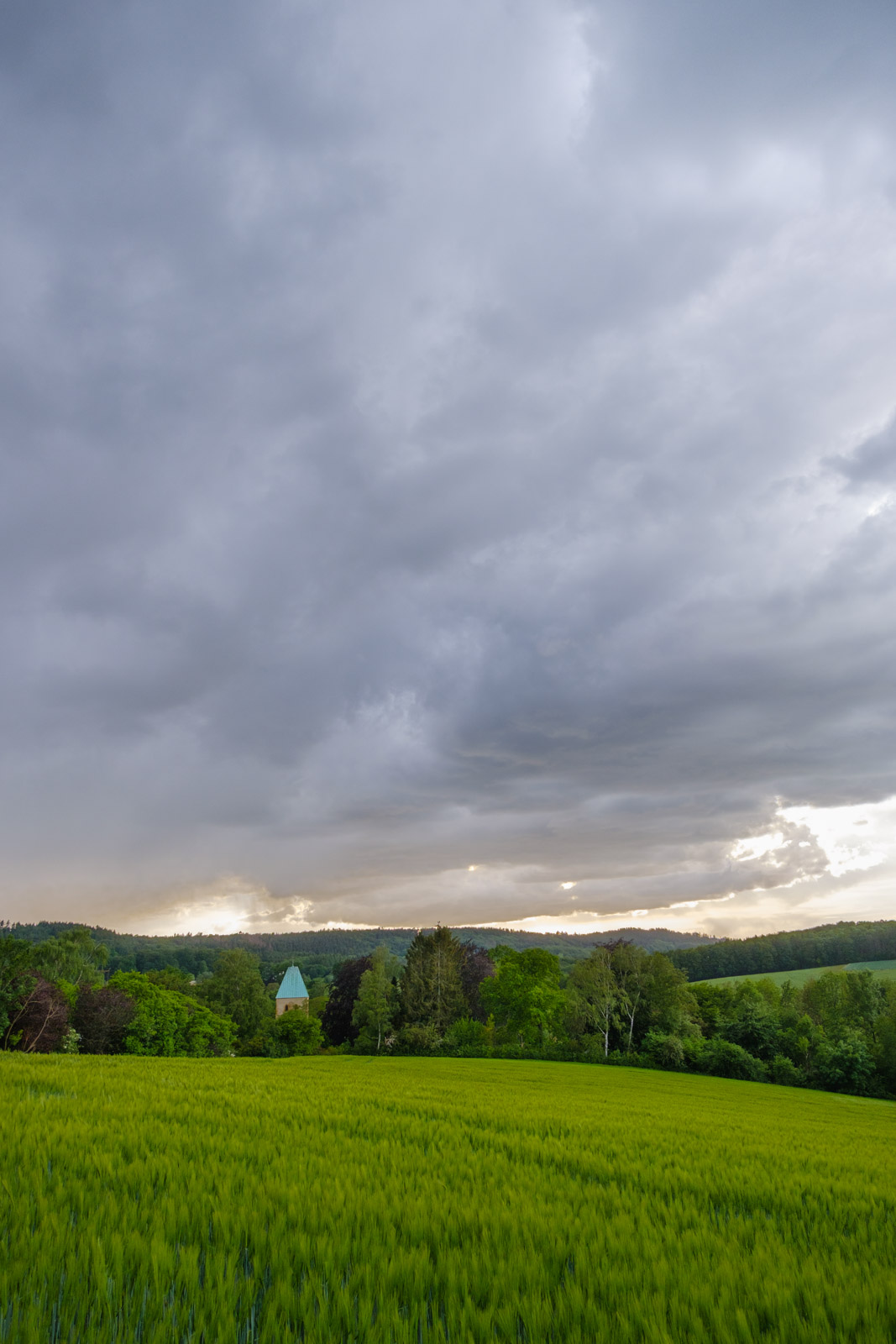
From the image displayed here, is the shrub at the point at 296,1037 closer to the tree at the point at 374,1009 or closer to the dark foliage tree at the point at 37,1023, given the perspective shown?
the tree at the point at 374,1009

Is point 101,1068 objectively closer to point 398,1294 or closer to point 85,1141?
point 85,1141

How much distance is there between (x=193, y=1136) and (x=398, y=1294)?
4.89m

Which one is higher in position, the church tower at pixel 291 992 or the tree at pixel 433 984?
the tree at pixel 433 984

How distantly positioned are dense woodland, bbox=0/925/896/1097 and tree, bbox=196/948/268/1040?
0.69 ft

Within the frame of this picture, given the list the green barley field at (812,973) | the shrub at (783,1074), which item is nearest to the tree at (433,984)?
the shrub at (783,1074)

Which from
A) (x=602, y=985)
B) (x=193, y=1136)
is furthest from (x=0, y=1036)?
(x=193, y=1136)

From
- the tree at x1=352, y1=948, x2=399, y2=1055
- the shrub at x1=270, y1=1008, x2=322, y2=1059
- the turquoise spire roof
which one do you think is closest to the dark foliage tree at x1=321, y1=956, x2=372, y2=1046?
the tree at x1=352, y1=948, x2=399, y2=1055

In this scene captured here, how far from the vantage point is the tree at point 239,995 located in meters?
90.5

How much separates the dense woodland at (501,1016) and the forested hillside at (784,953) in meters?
64.4

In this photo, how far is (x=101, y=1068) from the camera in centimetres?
1595

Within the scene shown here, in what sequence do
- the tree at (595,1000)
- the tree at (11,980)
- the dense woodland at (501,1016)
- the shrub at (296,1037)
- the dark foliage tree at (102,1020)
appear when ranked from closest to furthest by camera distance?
the tree at (11,980), the dense woodland at (501,1016), the dark foliage tree at (102,1020), the tree at (595,1000), the shrub at (296,1037)

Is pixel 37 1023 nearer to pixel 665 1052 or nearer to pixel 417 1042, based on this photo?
pixel 417 1042

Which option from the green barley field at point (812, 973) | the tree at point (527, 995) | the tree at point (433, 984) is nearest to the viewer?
the tree at point (527, 995)

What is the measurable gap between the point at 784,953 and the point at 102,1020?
161564 mm
